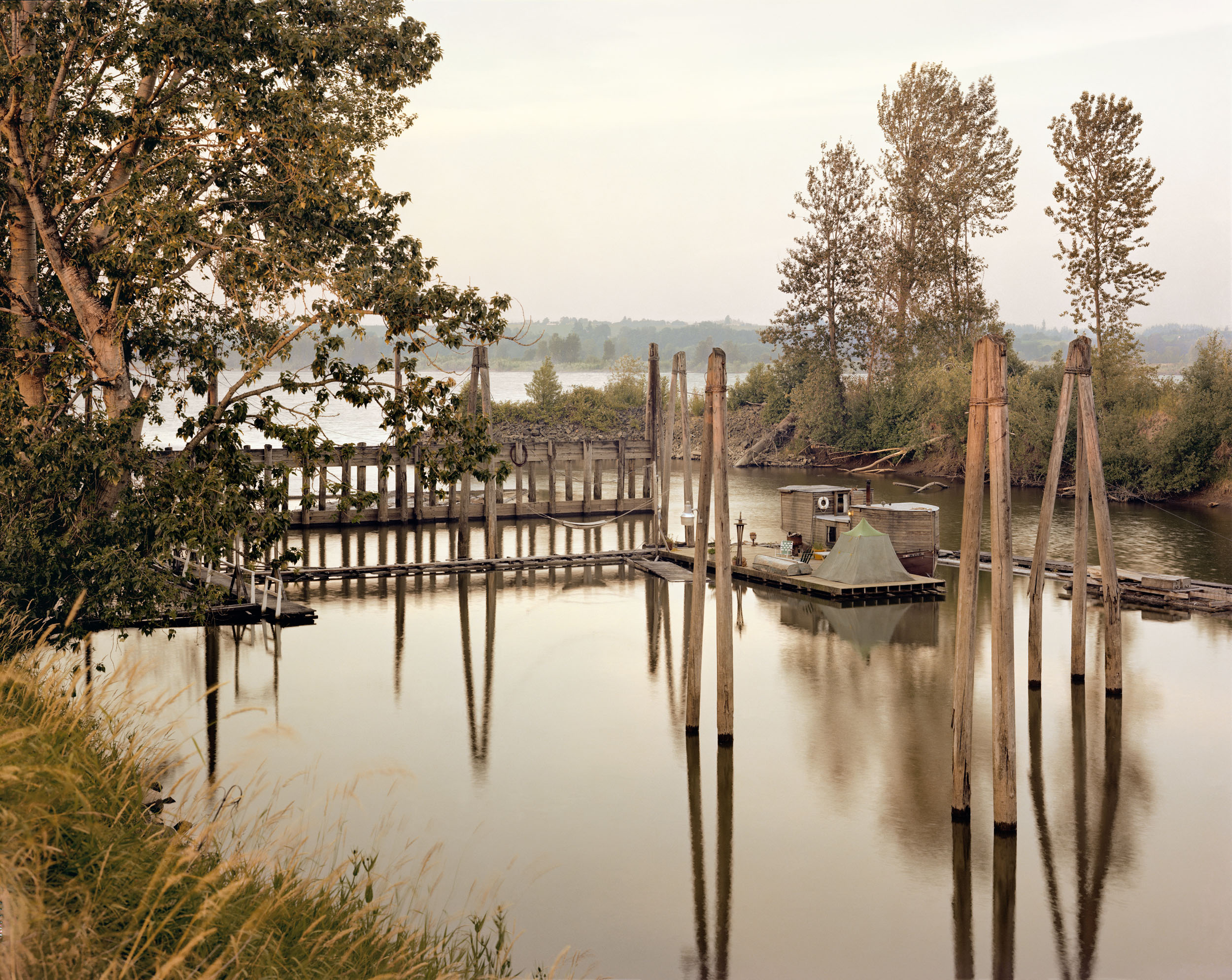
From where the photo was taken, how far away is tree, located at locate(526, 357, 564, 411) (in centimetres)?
5397

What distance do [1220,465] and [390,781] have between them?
32.3 metres

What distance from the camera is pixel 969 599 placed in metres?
9.02

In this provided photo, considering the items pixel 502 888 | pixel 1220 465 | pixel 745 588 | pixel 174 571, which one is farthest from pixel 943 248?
pixel 502 888

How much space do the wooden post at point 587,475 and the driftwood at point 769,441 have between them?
21.1 meters

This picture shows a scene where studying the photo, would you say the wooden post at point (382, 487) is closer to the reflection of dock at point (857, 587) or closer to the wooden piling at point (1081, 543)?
the reflection of dock at point (857, 587)

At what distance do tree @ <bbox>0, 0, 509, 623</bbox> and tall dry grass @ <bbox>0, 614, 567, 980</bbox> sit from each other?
471cm

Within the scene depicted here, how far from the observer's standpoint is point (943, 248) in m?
49.9

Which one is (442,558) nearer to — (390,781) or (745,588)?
(745,588)

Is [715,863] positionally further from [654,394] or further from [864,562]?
[654,394]

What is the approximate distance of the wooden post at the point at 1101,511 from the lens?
38.8 ft

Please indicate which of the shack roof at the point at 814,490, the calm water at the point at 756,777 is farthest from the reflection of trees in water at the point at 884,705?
the shack roof at the point at 814,490

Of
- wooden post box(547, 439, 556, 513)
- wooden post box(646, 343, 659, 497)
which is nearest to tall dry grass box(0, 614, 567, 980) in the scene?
wooden post box(646, 343, 659, 497)

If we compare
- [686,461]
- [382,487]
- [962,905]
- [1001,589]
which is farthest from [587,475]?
[962,905]

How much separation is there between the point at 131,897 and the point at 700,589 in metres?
8.46
